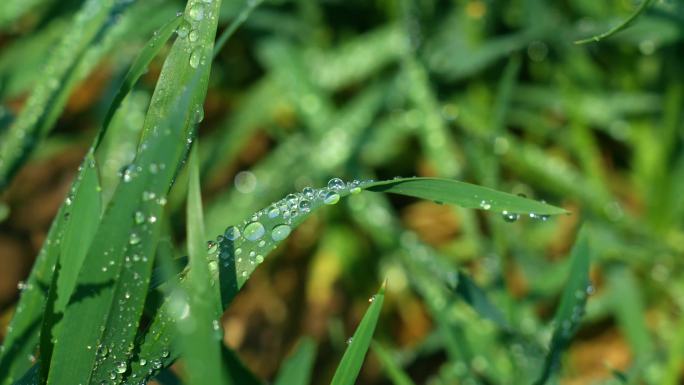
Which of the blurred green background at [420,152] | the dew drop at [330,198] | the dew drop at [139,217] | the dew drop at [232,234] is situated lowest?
the blurred green background at [420,152]

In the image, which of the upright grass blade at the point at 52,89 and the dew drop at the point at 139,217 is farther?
the upright grass blade at the point at 52,89

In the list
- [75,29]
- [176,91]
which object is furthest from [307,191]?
[75,29]

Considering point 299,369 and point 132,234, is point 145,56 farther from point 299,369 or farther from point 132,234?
point 299,369

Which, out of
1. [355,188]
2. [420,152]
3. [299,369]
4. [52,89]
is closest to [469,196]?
[355,188]

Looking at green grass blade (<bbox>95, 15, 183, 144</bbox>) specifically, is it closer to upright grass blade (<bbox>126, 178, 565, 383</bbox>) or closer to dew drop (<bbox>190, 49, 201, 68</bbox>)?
dew drop (<bbox>190, 49, 201, 68</bbox>)

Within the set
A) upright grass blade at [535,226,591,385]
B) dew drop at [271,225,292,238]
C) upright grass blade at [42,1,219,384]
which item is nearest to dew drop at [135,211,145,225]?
upright grass blade at [42,1,219,384]

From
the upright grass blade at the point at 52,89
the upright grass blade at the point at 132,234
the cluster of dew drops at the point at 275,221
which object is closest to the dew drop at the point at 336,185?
the cluster of dew drops at the point at 275,221

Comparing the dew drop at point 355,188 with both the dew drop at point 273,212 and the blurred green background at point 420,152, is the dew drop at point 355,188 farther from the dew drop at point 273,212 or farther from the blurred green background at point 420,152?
the blurred green background at point 420,152

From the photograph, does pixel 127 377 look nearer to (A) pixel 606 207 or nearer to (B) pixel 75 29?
(B) pixel 75 29
